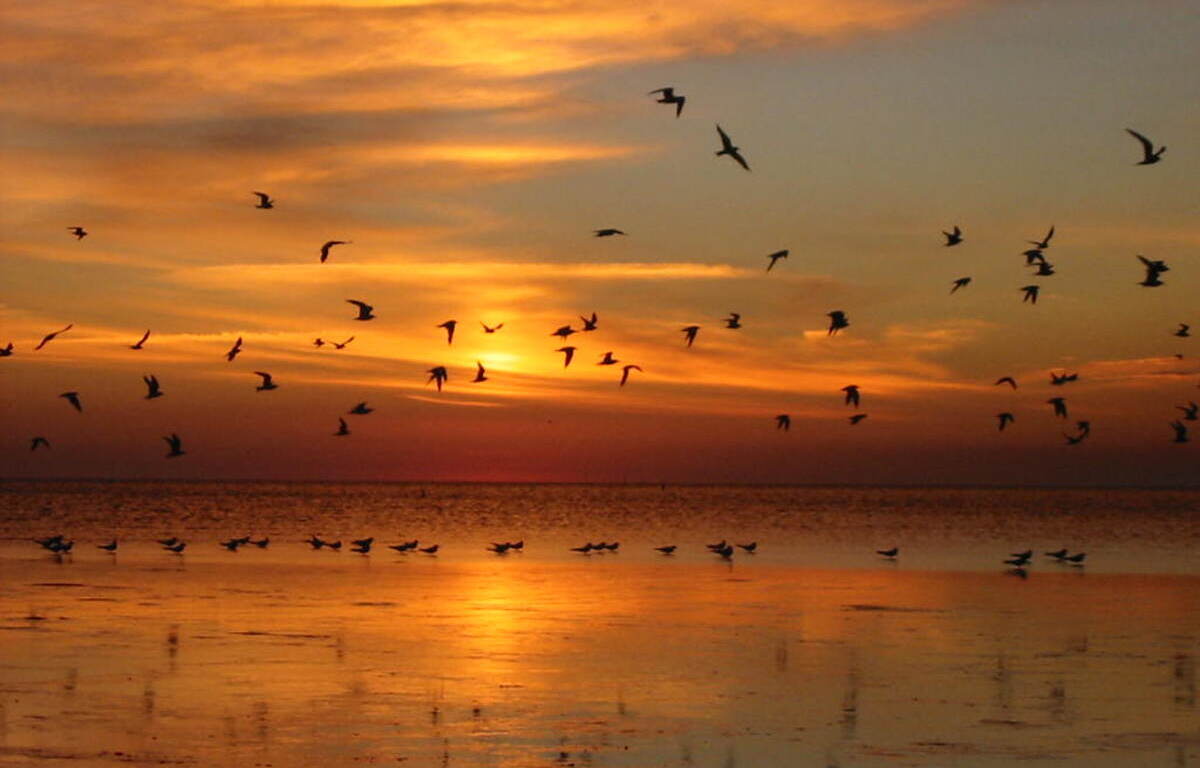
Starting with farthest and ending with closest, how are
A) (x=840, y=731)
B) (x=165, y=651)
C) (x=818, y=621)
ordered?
(x=818, y=621)
(x=165, y=651)
(x=840, y=731)

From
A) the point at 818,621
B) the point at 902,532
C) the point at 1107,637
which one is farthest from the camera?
the point at 902,532

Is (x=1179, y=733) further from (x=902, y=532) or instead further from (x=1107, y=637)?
(x=902, y=532)

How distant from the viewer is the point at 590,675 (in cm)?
3066

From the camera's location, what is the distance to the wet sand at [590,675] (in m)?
23.7

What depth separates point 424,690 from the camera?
2862cm

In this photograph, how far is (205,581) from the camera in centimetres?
5278

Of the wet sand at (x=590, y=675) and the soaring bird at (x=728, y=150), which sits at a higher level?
the soaring bird at (x=728, y=150)

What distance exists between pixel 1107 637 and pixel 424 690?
1709cm

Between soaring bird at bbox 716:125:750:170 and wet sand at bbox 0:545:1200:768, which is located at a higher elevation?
soaring bird at bbox 716:125:750:170

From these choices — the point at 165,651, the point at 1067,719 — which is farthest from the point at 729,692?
the point at 165,651

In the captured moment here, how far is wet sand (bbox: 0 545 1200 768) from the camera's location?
77.8 feet

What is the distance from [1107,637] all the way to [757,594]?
1385 cm

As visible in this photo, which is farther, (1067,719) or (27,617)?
(27,617)

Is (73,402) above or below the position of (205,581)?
above
